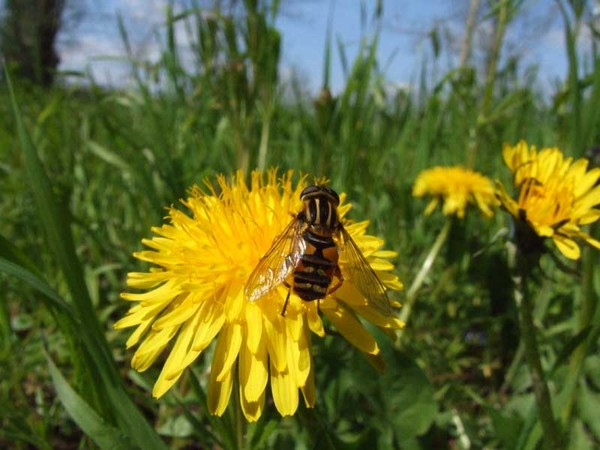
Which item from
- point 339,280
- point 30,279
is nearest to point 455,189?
point 339,280

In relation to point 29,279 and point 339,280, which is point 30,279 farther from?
point 339,280

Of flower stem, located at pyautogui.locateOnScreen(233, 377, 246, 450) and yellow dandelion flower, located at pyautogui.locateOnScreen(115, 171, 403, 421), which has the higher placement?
yellow dandelion flower, located at pyautogui.locateOnScreen(115, 171, 403, 421)

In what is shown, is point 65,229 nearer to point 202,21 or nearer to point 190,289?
point 190,289

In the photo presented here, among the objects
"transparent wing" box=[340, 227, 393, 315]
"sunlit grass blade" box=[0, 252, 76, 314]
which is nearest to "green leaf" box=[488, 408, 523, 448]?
"transparent wing" box=[340, 227, 393, 315]

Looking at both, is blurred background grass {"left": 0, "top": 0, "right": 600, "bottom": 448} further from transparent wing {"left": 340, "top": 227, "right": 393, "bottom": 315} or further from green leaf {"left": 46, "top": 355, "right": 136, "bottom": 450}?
transparent wing {"left": 340, "top": 227, "right": 393, "bottom": 315}

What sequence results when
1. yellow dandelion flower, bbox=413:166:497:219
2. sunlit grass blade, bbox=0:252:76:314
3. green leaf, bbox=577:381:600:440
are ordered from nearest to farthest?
sunlit grass blade, bbox=0:252:76:314 → green leaf, bbox=577:381:600:440 → yellow dandelion flower, bbox=413:166:497:219
